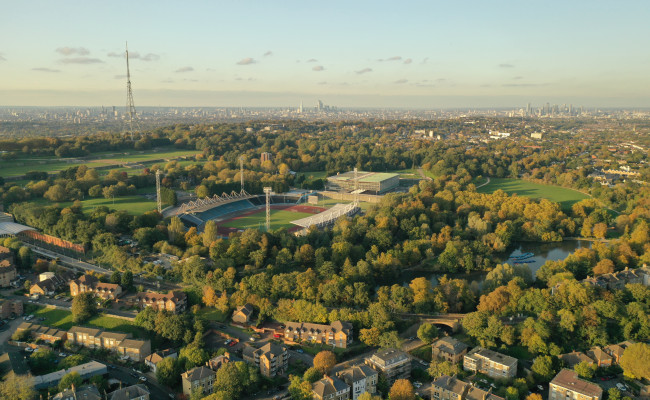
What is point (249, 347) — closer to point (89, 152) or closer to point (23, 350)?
point (23, 350)

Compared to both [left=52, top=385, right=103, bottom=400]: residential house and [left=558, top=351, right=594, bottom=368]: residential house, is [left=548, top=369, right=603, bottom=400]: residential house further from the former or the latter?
[left=52, top=385, right=103, bottom=400]: residential house

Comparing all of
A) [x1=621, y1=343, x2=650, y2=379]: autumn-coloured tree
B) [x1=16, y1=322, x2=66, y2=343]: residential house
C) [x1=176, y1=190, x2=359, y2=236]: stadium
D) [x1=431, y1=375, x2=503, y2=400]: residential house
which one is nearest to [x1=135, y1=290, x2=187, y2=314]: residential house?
[x1=16, y1=322, x2=66, y2=343]: residential house

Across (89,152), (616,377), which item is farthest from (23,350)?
(89,152)

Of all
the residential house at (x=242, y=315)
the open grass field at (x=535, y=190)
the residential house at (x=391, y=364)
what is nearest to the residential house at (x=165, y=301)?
the residential house at (x=242, y=315)

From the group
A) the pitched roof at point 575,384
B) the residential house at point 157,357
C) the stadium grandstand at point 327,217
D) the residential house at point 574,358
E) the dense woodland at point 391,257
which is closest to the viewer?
the pitched roof at point 575,384

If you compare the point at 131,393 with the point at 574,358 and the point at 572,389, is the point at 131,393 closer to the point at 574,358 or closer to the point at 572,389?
the point at 572,389

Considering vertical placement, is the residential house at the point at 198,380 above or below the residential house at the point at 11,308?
below

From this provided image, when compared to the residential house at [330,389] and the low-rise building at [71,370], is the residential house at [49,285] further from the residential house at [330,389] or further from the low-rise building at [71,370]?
the residential house at [330,389]
